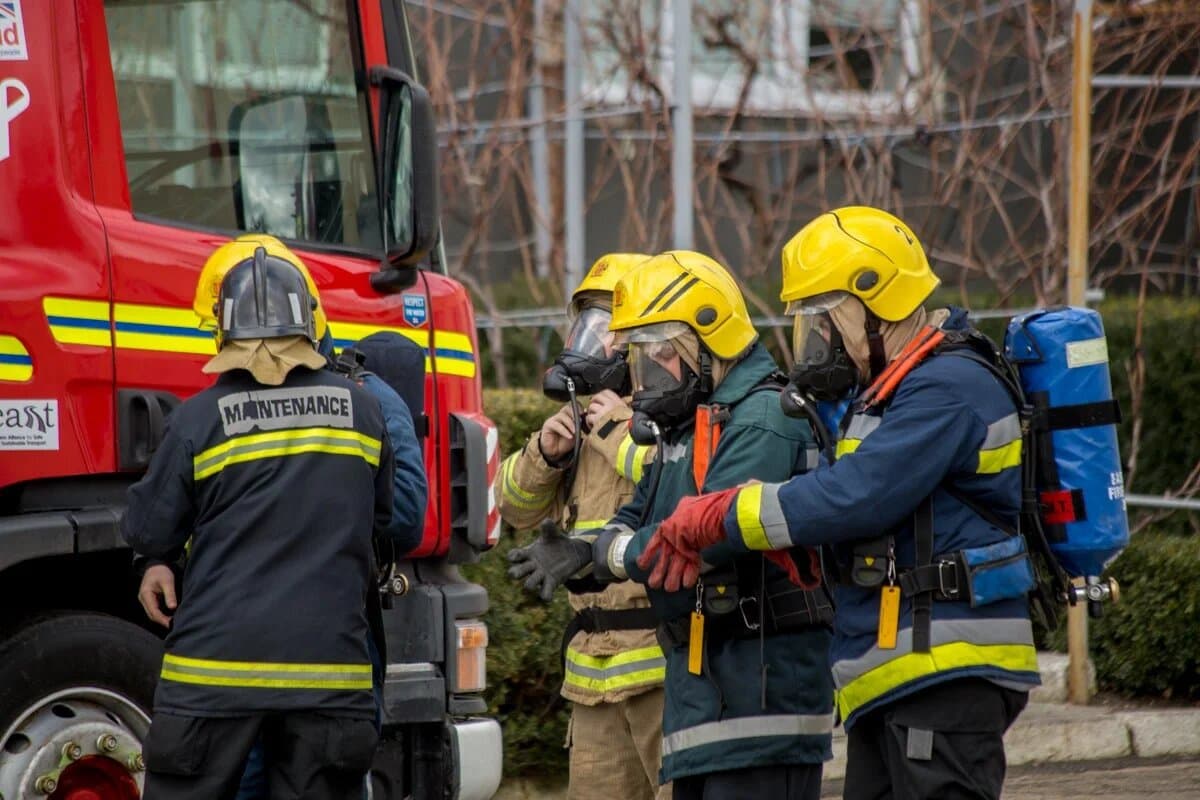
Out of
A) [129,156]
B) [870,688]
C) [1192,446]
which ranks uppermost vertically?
[129,156]

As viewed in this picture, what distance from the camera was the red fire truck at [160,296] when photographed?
4703 millimetres

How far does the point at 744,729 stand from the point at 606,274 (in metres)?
1.70

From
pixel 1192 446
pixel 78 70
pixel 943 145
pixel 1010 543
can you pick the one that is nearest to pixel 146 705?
pixel 78 70

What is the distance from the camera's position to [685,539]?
4.14m

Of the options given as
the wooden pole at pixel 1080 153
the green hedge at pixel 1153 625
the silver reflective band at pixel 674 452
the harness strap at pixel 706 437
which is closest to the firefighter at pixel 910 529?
the harness strap at pixel 706 437

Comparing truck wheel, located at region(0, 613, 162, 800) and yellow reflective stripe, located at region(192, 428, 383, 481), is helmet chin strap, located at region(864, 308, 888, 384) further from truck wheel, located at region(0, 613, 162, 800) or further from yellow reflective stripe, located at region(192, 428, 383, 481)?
truck wheel, located at region(0, 613, 162, 800)

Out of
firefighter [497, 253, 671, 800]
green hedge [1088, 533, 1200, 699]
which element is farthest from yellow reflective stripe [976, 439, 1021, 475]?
green hedge [1088, 533, 1200, 699]

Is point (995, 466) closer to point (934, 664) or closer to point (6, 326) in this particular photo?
point (934, 664)

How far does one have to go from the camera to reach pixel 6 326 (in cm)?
465

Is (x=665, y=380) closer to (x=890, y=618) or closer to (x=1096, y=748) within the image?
(x=890, y=618)

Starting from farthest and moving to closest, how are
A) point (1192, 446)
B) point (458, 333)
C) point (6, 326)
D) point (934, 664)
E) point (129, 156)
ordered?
1. point (1192, 446)
2. point (458, 333)
3. point (129, 156)
4. point (6, 326)
5. point (934, 664)

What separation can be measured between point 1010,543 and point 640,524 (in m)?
1.15

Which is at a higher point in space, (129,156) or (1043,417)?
(129,156)

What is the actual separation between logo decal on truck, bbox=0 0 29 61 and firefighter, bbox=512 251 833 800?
1.73m
